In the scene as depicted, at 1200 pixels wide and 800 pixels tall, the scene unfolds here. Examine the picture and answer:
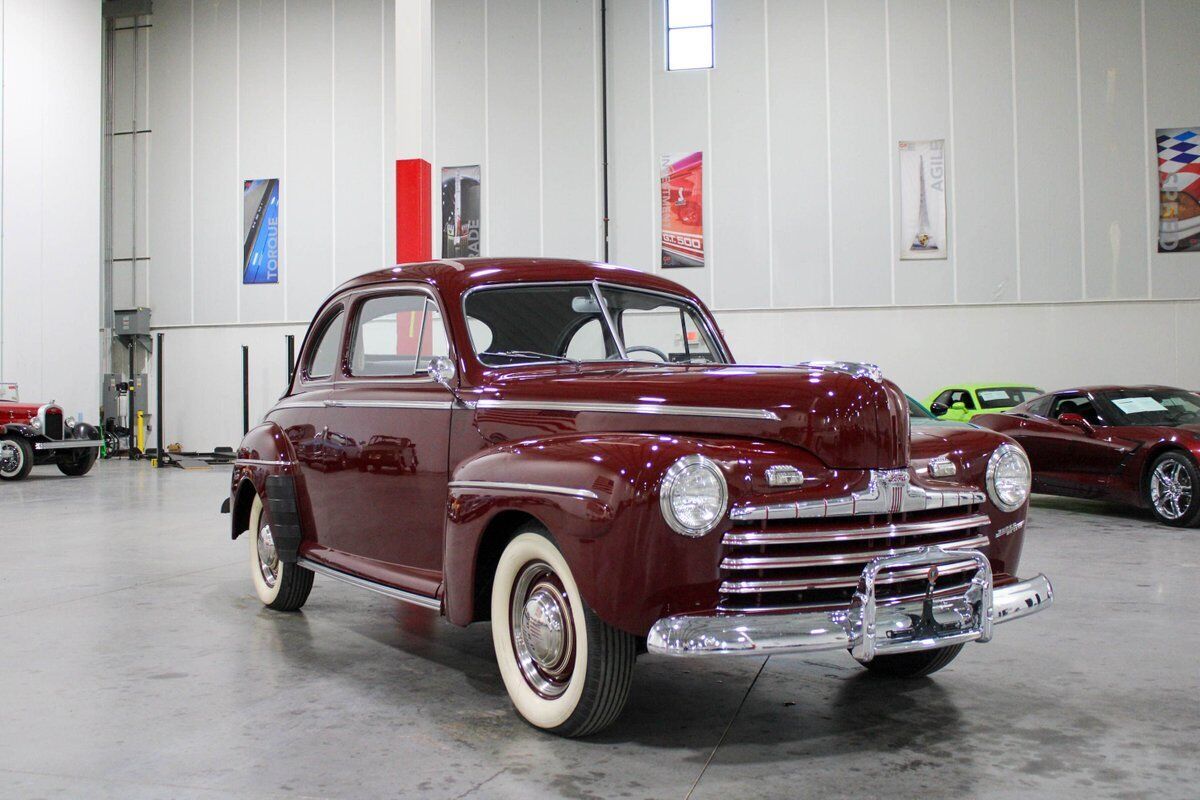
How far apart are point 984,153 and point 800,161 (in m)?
2.82

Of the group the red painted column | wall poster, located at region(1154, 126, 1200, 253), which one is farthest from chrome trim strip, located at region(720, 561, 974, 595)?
wall poster, located at region(1154, 126, 1200, 253)

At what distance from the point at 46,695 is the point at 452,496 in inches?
66.1

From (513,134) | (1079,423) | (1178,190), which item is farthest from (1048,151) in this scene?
(513,134)

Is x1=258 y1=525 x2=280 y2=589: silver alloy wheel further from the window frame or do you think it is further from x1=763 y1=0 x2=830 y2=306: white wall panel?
the window frame

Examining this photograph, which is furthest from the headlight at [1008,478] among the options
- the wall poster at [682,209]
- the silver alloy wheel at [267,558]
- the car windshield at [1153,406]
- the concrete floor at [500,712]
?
the wall poster at [682,209]

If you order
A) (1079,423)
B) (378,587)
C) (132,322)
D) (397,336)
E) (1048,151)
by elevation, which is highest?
(1048,151)

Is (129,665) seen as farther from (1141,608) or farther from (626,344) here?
(1141,608)

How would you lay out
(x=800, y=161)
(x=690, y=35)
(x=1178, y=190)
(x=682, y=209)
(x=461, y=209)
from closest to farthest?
(x=1178, y=190) < (x=800, y=161) < (x=682, y=209) < (x=690, y=35) < (x=461, y=209)

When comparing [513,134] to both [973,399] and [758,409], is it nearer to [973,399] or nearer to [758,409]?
[973,399]

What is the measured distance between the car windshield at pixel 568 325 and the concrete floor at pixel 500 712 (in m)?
1.26

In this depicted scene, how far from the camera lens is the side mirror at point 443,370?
12.3 feet

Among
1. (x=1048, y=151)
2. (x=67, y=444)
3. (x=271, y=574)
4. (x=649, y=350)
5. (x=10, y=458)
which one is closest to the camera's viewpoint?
(x=649, y=350)

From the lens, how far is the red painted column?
1180 cm

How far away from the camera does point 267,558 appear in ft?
17.2
